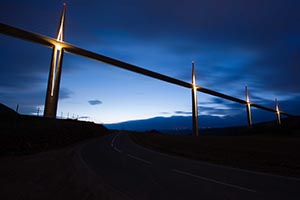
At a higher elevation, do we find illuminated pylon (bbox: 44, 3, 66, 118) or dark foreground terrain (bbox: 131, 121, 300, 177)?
illuminated pylon (bbox: 44, 3, 66, 118)

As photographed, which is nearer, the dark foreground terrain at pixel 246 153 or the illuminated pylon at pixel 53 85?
the dark foreground terrain at pixel 246 153

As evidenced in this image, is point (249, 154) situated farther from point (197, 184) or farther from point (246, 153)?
point (197, 184)

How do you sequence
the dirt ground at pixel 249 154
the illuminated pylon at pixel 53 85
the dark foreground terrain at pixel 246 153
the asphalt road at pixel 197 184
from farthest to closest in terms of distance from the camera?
the illuminated pylon at pixel 53 85, the dark foreground terrain at pixel 246 153, the dirt ground at pixel 249 154, the asphalt road at pixel 197 184

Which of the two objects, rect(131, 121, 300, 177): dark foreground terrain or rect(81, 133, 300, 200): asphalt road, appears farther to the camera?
rect(131, 121, 300, 177): dark foreground terrain

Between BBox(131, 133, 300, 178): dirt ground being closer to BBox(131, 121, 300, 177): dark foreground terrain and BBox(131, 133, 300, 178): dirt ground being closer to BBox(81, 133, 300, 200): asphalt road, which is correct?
BBox(131, 121, 300, 177): dark foreground terrain

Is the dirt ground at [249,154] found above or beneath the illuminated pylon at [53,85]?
beneath

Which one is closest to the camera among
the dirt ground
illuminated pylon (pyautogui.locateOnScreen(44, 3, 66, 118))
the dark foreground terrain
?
the dirt ground

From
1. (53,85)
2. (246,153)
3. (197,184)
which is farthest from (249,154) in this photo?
(53,85)

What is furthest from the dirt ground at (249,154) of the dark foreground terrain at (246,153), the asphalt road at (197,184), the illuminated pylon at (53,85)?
the illuminated pylon at (53,85)

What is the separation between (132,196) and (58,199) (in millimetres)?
2084

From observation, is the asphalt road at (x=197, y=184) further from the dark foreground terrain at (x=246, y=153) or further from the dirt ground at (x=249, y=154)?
the dark foreground terrain at (x=246, y=153)

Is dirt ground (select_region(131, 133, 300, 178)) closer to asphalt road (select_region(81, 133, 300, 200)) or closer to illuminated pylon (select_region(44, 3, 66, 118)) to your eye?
asphalt road (select_region(81, 133, 300, 200))

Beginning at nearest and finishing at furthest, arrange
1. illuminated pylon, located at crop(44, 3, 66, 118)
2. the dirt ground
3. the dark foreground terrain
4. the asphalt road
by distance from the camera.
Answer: the asphalt road → the dirt ground → the dark foreground terrain → illuminated pylon, located at crop(44, 3, 66, 118)

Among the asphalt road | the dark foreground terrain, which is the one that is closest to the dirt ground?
the dark foreground terrain
